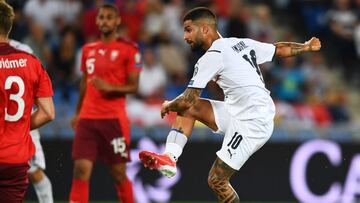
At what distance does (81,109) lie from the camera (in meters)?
10.4

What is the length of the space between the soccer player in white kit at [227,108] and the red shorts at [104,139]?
1982mm

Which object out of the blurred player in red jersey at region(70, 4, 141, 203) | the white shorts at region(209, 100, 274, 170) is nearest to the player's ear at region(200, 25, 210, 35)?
the white shorts at region(209, 100, 274, 170)

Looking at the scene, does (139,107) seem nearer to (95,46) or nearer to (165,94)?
(165,94)

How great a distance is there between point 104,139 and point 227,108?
90.5 inches

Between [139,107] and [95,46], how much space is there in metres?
3.76

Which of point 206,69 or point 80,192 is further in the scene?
point 80,192

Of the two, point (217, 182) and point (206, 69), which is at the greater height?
point (206, 69)

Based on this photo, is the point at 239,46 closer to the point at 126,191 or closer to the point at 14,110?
the point at 14,110

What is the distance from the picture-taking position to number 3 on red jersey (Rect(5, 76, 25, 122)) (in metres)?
6.90

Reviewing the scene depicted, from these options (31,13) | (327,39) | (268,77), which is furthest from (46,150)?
(327,39)

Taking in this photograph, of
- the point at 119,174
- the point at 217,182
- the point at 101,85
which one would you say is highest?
the point at 101,85

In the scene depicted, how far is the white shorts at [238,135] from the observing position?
8.22 metres

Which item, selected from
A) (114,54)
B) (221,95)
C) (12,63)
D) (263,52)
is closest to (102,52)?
(114,54)

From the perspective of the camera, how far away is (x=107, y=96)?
10273 mm
